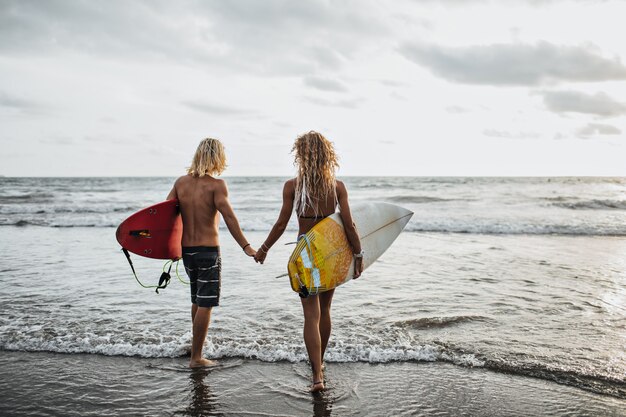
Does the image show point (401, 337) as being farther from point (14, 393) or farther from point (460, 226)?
point (460, 226)

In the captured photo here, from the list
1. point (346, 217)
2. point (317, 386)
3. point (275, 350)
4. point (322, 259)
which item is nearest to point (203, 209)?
point (322, 259)

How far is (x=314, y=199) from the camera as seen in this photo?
11.9 feet

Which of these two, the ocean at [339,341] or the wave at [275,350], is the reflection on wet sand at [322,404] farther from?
the wave at [275,350]

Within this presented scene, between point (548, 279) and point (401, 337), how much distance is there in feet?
12.9

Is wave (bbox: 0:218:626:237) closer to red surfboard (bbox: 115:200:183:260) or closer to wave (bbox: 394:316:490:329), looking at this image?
wave (bbox: 394:316:490:329)

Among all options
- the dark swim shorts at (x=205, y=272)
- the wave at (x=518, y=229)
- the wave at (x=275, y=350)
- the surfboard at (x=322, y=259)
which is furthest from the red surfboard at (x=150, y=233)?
the wave at (x=518, y=229)

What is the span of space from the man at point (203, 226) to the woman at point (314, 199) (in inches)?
25.4

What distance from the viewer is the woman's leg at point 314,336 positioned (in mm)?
3627

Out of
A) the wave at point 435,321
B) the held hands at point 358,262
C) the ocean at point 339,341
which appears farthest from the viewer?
the wave at point 435,321

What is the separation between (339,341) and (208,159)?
217cm

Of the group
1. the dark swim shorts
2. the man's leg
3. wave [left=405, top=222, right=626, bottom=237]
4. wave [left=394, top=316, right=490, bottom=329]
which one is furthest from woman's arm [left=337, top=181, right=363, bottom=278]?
wave [left=405, top=222, right=626, bottom=237]

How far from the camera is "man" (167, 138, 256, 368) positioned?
158 inches

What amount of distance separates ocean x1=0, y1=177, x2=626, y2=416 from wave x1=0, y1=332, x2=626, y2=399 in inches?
0.7

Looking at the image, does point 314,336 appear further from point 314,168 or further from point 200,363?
point 314,168
